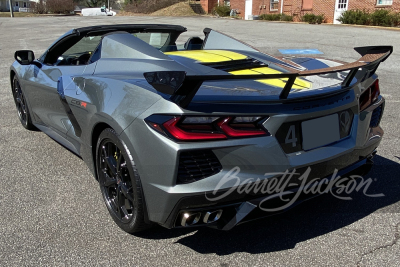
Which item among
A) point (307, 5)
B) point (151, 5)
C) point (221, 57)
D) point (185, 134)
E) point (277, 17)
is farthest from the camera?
point (151, 5)

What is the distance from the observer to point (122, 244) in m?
2.76

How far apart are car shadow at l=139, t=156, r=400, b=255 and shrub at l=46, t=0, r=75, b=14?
60.2m

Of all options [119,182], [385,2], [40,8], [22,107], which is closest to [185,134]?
[119,182]

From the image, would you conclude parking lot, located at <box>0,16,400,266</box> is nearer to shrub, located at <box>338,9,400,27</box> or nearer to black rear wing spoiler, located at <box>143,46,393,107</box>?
black rear wing spoiler, located at <box>143,46,393,107</box>

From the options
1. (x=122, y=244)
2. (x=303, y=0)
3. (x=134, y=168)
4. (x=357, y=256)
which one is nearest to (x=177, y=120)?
(x=134, y=168)

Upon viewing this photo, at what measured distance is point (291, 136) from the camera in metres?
2.47

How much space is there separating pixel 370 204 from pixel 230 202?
1.48m

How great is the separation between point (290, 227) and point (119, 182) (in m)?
1.27

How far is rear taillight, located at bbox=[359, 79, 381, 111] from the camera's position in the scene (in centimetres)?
295

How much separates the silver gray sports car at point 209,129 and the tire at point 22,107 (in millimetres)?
1885

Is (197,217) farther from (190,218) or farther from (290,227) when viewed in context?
(290,227)

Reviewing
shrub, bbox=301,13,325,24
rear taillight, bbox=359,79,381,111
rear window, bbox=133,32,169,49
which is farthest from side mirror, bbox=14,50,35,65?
shrub, bbox=301,13,325,24

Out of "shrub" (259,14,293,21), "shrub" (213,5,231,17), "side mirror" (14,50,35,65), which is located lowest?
"side mirror" (14,50,35,65)

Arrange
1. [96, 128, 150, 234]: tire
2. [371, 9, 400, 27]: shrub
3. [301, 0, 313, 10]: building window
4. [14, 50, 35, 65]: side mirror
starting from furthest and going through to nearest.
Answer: [301, 0, 313, 10]: building window < [371, 9, 400, 27]: shrub < [14, 50, 35, 65]: side mirror < [96, 128, 150, 234]: tire
